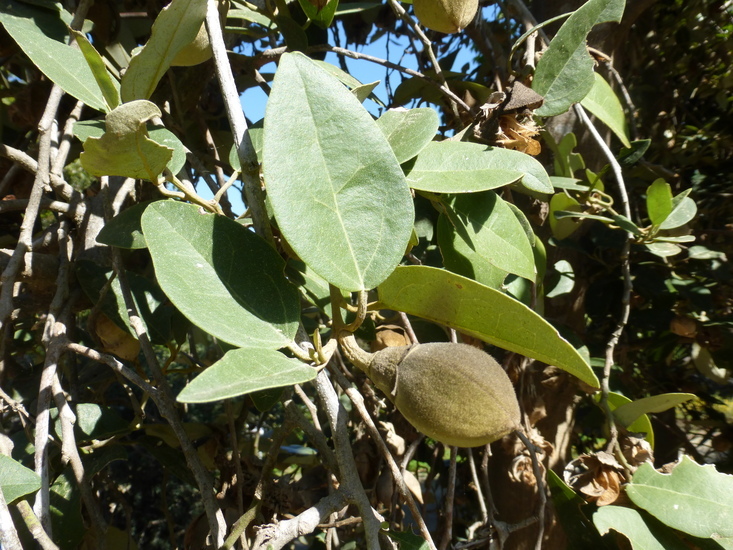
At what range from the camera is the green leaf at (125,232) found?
0.62m

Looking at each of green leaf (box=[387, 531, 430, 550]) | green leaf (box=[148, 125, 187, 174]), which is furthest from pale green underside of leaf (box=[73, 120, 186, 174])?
green leaf (box=[387, 531, 430, 550])

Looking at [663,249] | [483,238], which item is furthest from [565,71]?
[663,249]

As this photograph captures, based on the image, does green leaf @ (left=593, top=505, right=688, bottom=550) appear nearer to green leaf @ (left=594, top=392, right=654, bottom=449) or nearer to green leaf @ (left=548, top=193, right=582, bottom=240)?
green leaf @ (left=594, top=392, right=654, bottom=449)

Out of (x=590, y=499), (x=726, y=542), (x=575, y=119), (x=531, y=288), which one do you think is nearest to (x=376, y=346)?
(x=531, y=288)

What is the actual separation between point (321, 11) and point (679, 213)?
2.15ft

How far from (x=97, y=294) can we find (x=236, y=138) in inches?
14.1

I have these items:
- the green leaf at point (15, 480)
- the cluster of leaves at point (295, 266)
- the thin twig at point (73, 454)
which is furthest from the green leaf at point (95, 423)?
the green leaf at point (15, 480)

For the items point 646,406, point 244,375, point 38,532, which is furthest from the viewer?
point 646,406

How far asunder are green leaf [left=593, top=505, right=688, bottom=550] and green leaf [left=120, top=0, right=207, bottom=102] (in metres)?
0.64

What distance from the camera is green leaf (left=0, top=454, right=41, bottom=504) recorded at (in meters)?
0.49

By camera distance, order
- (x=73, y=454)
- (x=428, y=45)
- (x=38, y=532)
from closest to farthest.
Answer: (x=38, y=532)
(x=73, y=454)
(x=428, y=45)

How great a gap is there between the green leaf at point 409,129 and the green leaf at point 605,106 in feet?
1.43

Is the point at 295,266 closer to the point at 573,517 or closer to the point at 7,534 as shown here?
the point at 7,534

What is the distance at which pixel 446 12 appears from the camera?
Result: 2.37ft
